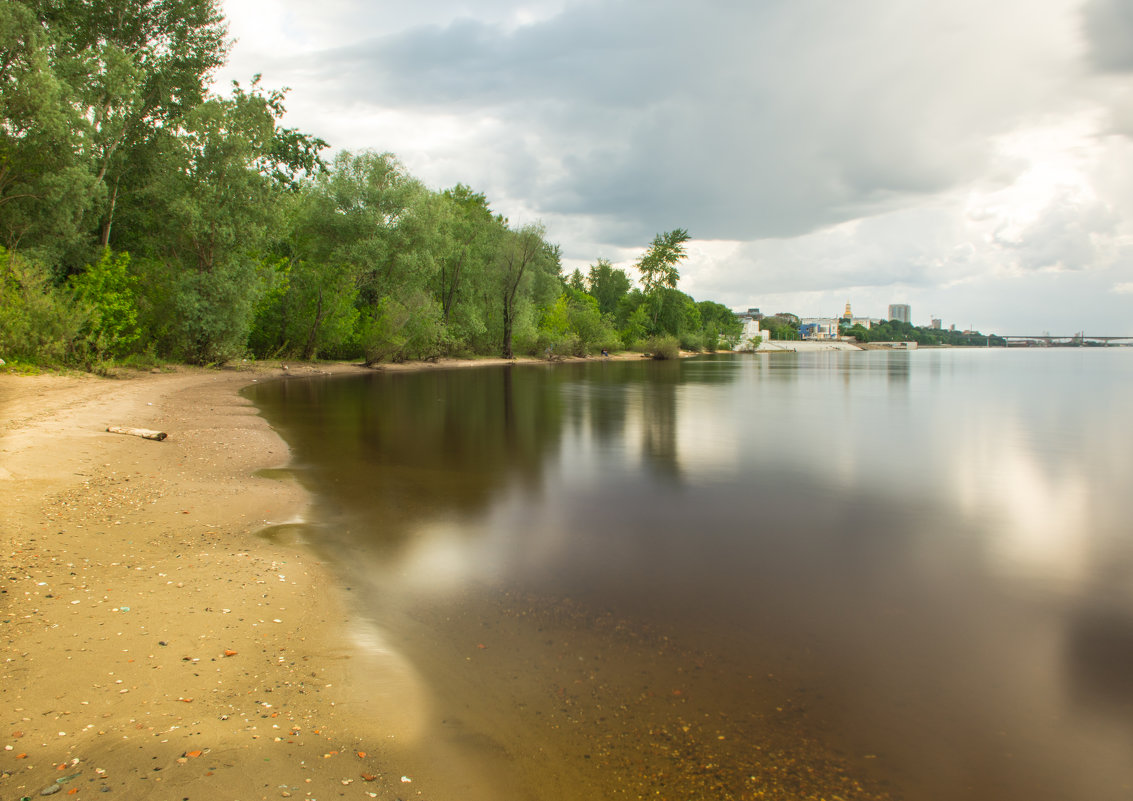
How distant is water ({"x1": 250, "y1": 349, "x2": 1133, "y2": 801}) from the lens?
13.0 feet

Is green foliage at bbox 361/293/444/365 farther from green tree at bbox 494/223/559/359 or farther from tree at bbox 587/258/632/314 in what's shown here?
tree at bbox 587/258/632/314

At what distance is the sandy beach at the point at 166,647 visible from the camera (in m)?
3.42

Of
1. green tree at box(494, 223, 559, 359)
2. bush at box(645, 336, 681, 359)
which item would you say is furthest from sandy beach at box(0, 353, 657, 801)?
bush at box(645, 336, 681, 359)

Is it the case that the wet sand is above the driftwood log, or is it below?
below

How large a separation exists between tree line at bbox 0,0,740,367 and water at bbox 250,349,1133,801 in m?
19.7

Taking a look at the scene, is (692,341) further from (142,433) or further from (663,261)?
(142,433)

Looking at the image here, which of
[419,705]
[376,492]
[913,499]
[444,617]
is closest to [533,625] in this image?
[444,617]

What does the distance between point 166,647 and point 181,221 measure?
3175 centimetres

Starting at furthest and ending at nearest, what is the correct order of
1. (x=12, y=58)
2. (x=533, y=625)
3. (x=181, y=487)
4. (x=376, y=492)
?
(x=12, y=58) → (x=376, y=492) → (x=181, y=487) → (x=533, y=625)

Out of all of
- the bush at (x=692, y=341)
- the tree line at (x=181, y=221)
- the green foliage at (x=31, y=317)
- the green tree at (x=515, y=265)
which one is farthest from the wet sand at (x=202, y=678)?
the bush at (x=692, y=341)

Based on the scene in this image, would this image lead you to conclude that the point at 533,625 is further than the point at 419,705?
Yes

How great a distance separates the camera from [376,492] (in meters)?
10.4

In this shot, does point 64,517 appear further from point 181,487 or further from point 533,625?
point 533,625

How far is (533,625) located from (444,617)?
826 millimetres
